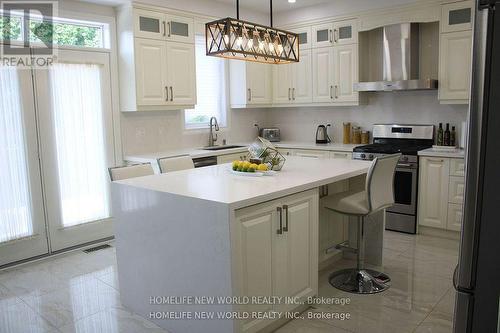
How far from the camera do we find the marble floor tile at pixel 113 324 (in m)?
2.86

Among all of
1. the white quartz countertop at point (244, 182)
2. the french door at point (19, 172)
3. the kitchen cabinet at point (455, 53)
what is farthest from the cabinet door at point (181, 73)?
the kitchen cabinet at point (455, 53)

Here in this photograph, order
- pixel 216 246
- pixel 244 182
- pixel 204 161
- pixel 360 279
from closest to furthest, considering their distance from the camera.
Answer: pixel 216 246
pixel 244 182
pixel 360 279
pixel 204 161

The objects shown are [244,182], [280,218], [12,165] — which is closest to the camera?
[280,218]

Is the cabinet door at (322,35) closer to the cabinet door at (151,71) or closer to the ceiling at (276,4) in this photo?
the ceiling at (276,4)

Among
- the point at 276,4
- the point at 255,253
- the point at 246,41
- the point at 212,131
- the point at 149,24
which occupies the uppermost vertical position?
the point at 276,4

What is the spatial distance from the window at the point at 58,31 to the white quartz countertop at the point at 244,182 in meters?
2.09

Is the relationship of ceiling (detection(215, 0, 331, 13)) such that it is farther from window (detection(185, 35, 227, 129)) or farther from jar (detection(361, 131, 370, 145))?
jar (detection(361, 131, 370, 145))

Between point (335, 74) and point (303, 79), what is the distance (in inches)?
20.8

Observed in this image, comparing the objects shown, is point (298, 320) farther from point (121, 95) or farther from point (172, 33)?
point (172, 33)

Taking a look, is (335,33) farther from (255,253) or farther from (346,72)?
(255,253)

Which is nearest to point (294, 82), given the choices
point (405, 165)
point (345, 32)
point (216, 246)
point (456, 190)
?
point (345, 32)

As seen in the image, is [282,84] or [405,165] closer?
[405,165]

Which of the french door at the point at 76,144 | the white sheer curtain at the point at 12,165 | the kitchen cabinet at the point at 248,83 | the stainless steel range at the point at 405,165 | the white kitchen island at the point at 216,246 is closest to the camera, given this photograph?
the white kitchen island at the point at 216,246

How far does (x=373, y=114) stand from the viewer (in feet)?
18.9
